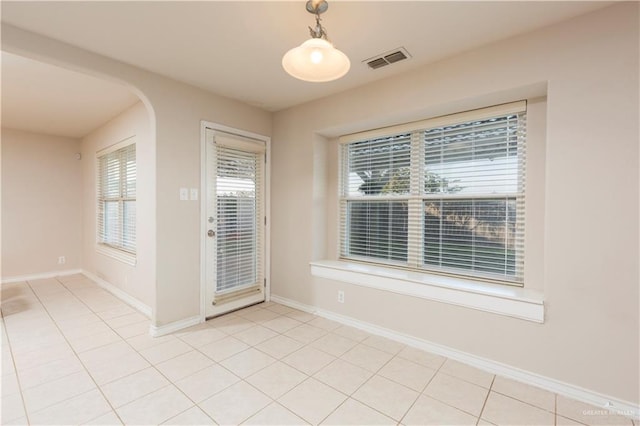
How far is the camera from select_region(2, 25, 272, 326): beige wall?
280 cm

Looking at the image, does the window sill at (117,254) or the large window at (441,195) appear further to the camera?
the window sill at (117,254)

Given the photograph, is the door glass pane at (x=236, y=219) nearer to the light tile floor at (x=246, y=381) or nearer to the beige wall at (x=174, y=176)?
the beige wall at (x=174, y=176)

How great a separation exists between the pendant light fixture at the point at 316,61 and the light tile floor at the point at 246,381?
204 centimetres

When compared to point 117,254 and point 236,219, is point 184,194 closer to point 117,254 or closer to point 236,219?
point 236,219

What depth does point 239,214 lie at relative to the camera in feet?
11.8

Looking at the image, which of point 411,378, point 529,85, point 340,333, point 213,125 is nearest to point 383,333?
point 340,333

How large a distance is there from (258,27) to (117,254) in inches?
145

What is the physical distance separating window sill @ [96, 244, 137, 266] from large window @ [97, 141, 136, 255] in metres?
0.04

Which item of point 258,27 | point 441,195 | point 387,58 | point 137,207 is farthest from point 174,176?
point 441,195

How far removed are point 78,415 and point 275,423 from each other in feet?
3.89

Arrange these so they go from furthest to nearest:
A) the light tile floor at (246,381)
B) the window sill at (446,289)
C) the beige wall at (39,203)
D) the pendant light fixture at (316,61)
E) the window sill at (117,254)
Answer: the beige wall at (39,203) < the window sill at (117,254) < the window sill at (446,289) < the light tile floor at (246,381) < the pendant light fixture at (316,61)

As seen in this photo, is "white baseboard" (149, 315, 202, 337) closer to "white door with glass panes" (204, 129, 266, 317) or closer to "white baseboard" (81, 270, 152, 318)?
"white door with glass panes" (204, 129, 266, 317)

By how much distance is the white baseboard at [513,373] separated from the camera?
6.02ft

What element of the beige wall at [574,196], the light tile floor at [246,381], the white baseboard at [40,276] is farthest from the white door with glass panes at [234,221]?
the white baseboard at [40,276]
